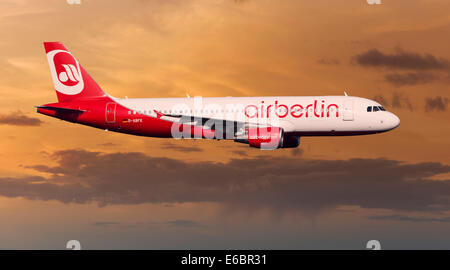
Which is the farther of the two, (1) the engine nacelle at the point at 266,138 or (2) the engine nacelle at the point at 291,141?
(2) the engine nacelle at the point at 291,141

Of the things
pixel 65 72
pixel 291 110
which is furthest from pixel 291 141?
pixel 65 72

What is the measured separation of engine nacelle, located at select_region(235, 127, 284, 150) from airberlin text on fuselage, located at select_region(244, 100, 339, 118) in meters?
1.97

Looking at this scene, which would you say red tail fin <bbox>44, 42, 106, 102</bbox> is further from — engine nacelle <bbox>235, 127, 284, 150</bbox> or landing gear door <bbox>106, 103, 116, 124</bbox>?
engine nacelle <bbox>235, 127, 284, 150</bbox>

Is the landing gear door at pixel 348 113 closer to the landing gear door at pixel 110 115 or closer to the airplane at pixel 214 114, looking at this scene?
the airplane at pixel 214 114

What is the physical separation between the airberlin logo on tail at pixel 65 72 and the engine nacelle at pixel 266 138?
1832 centimetres

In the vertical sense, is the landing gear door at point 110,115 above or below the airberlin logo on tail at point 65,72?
below

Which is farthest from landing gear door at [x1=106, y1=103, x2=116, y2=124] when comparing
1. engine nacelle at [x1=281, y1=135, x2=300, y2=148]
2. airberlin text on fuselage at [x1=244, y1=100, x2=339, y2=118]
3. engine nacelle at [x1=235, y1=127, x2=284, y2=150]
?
engine nacelle at [x1=281, y1=135, x2=300, y2=148]

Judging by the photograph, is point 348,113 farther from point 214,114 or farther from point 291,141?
point 214,114

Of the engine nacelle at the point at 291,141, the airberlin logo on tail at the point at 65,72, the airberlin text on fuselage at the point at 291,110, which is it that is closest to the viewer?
the airberlin text on fuselage at the point at 291,110

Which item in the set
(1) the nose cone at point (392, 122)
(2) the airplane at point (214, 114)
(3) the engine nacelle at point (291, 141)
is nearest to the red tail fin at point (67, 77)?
(2) the airplane at point (214, 114)

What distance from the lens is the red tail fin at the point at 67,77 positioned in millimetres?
56281

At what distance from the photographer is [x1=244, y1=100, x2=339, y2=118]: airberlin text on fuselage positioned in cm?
4947
